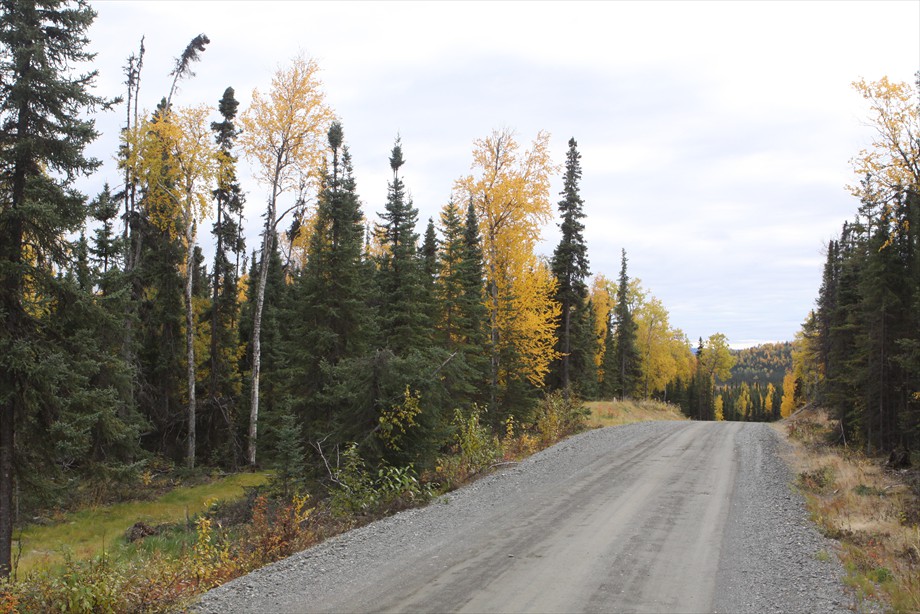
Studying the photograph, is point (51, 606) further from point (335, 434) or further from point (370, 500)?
point (335, 434)

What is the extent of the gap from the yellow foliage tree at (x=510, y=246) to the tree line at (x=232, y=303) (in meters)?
0.08

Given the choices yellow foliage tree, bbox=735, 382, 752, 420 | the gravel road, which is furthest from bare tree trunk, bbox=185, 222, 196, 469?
yellow foliage tree, bbox=735, 382, 752, 420

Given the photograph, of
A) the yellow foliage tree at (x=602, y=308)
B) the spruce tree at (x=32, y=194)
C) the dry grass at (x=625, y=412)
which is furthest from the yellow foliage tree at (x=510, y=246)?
the yellow foliage tree at (x=602, y=308)

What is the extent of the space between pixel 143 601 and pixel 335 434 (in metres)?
6.83

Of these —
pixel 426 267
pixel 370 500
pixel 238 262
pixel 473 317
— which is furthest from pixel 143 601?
pixel 238 262

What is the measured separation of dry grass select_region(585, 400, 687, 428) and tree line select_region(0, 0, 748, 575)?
264cm

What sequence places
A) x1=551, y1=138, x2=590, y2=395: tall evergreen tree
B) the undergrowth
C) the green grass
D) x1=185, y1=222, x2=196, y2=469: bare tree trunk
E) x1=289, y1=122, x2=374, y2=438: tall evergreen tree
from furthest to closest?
x1=551, y1=138, x2=590, y2=395: tall evergreen tree
x1=185, y1=222, x2=196, y2=469: bare tree trunk
x1=289, y1=122, x2=374, y2=438: tall evergreen tree
the green grass
the undergrowth

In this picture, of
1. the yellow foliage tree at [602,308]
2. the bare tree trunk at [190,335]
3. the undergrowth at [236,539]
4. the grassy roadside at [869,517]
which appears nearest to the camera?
the undergrowth at [236,539]

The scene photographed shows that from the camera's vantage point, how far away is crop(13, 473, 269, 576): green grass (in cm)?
1309

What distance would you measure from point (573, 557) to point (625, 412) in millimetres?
30943

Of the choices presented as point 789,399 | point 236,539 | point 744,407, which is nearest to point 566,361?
point 236,539

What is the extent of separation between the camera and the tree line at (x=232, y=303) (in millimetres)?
9898

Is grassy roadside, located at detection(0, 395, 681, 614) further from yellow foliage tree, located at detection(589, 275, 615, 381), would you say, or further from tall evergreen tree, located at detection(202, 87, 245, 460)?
yellow foliage tree, located at detection(589, 275, 615, 381)

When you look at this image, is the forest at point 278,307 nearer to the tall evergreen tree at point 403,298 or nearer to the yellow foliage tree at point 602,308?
the tall evergreen tree at point 403,298
